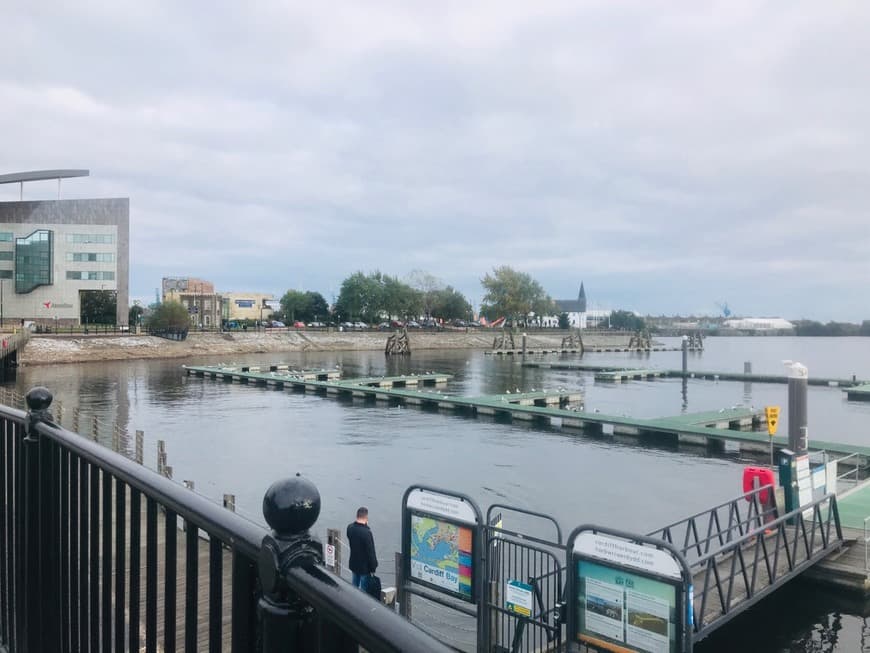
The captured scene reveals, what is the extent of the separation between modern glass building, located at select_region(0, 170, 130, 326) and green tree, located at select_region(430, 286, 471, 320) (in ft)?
271

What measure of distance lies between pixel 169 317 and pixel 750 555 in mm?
96697

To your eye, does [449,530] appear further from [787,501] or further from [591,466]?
[591,466]

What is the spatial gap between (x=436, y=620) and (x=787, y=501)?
7.52 m

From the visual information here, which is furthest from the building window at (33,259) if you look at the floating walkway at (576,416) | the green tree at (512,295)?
the green tree at (512,295)

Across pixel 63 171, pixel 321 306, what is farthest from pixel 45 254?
pixel 321 306

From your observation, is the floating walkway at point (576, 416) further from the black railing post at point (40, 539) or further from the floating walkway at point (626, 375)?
the black railing post at point (40, 539)

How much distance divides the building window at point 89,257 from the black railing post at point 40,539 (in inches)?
3885

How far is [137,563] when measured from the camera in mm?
2945

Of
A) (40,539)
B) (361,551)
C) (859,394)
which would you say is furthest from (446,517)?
(859,394)

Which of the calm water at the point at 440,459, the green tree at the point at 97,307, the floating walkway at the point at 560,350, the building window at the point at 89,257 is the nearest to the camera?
the calm water at the point at 440,459

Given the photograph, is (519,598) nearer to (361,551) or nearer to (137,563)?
(361,551)

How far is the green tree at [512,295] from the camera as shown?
144500 mm

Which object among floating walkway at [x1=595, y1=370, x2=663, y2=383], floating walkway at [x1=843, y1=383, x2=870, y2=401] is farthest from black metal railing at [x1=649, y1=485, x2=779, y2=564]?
floating walkway at [x1=595, y1=370, x2=663, y2=383]

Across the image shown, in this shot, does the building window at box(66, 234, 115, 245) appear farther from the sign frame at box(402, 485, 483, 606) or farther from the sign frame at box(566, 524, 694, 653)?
the sign frame at box(566, 524, 694, 653)
